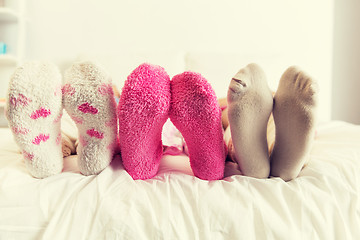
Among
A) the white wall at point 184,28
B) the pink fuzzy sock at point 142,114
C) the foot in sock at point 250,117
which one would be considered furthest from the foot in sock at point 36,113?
the white wall at point 184,28

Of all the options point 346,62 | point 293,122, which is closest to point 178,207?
point 293,122

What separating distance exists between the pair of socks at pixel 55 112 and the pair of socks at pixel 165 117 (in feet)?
0.14

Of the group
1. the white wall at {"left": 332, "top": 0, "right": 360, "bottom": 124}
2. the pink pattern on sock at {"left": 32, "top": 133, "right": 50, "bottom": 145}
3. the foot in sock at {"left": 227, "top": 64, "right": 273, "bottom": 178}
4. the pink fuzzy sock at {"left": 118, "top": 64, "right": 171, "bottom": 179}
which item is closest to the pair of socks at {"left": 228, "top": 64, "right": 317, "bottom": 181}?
the foot in sock at {"left": 227, "top": 64, "right": 273, "bottom": 178}

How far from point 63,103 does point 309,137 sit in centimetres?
44

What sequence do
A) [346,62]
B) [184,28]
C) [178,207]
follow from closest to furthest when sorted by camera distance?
[178,207] < [184,28] < [346,62]

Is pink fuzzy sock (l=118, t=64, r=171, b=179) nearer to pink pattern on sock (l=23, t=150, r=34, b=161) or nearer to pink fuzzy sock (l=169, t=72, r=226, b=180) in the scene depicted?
pink fuzzy sock (l=169, t=72, r=226, b=180)

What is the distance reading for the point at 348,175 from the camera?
453 mm

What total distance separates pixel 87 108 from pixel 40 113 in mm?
81

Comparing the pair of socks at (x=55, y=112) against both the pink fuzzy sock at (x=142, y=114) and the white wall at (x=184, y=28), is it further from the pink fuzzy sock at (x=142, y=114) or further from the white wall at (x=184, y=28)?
the white wall at (x=184, y=28)

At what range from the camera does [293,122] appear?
1.41ft

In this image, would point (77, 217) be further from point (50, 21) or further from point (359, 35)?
point (359, 35)

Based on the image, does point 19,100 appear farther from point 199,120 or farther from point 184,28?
point 184,28

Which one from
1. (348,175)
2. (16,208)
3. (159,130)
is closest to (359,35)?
(348,175)

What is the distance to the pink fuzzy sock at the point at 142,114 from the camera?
399 mm
